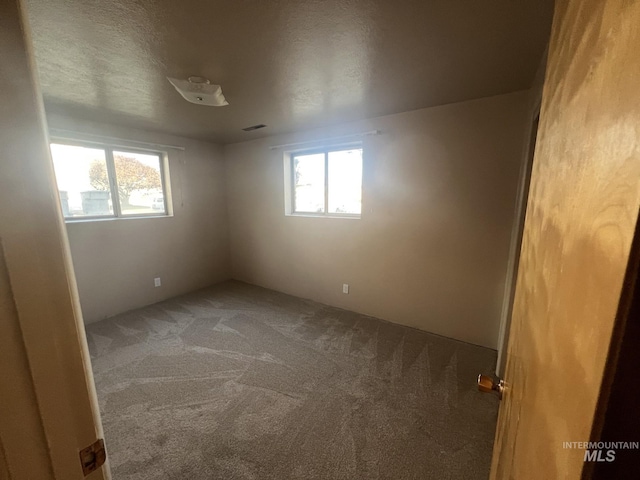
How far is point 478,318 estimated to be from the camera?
7.97 feet

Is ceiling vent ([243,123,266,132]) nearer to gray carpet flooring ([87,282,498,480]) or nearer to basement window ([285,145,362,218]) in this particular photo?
basement window ([285,145,362,218])

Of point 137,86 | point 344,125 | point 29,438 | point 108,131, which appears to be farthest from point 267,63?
point 108,131

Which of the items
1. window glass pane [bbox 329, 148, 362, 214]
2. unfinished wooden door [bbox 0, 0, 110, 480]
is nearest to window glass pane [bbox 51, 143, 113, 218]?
window glass pane [bbox 329, 148, 362, 214]

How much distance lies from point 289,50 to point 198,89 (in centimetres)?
81

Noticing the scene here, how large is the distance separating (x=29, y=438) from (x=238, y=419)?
1519 mm

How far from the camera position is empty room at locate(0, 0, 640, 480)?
0.37 meters

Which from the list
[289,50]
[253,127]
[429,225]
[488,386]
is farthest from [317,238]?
[488,386]

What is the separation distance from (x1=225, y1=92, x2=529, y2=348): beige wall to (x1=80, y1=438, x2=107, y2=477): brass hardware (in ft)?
8.60

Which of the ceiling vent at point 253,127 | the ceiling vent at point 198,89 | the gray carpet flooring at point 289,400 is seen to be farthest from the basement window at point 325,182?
the ceiling vent at point 198,89

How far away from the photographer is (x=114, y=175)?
3.05 metres

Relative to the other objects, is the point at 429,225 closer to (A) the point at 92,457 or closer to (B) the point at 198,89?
(B) the point at 198,89

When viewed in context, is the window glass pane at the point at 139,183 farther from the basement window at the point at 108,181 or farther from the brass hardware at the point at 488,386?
the brass hardware at the point at 488,386

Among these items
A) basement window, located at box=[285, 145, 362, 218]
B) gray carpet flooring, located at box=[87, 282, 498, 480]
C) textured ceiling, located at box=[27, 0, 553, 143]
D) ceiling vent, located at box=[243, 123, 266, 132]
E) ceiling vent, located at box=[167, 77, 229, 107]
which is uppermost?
ceiling vent, located at box=[243, 123, 266, 132]

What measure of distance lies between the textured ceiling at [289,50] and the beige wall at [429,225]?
0.28 m
